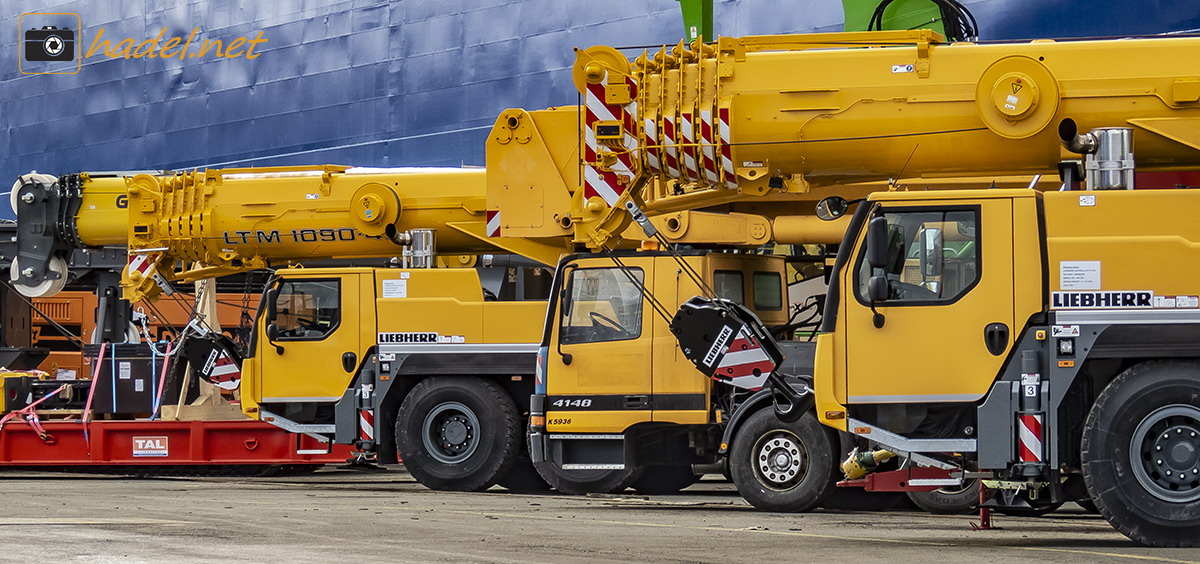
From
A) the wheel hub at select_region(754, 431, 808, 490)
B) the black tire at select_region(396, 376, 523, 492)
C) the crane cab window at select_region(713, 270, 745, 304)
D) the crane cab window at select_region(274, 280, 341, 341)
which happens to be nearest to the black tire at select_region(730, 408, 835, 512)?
the wheel hub at select_region(754, 431, 808, 490)

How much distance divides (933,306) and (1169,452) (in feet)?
5.24

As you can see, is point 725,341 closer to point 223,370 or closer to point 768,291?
point 768,291

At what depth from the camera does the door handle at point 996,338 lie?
1046 centimetres

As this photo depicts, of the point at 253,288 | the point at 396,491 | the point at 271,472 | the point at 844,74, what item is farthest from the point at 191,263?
the point at 844,74

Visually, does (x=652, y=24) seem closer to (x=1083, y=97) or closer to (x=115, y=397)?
(x=115, y=397)

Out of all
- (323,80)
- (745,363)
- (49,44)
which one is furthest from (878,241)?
(49,44)

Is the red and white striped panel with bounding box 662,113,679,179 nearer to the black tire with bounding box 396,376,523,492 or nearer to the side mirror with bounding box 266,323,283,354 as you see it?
the black tire with bounding box 396,376,523,492

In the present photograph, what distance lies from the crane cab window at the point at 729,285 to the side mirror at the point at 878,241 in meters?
3.99

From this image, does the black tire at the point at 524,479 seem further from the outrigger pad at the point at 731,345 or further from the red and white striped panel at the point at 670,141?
the red and white striped panel at the point at 670,141

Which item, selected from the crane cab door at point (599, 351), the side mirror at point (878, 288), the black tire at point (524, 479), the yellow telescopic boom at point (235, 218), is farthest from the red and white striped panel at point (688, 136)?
the black tire at point (524, 479)

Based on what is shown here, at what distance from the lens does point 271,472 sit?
19.3 metres

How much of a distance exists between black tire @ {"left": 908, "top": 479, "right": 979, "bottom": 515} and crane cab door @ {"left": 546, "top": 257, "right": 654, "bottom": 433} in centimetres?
242

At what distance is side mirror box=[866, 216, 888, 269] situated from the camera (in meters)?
10.4

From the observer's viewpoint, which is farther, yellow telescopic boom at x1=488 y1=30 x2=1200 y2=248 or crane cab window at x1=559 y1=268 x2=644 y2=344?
crane cab window at x1=559 y1=268 x2=644 y2=344
